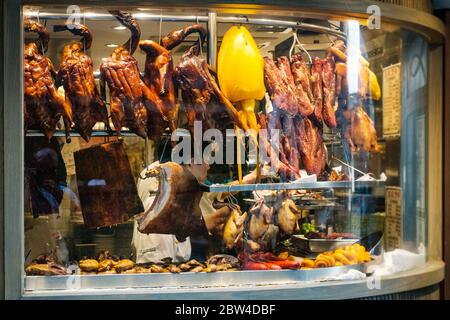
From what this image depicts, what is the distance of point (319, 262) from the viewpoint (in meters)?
4.80

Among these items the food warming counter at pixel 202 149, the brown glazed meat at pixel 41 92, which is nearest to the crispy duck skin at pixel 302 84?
the food warming counter at pixel 202 149

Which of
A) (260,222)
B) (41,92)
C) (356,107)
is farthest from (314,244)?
(41,92)

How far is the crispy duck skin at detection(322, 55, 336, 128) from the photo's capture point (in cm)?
490

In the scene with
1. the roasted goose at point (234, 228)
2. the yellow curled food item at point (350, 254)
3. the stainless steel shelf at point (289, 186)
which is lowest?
the yellow curled food item at point (350, 254)

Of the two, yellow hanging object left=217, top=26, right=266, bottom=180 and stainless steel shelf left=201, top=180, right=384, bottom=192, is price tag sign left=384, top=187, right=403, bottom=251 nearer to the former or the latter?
stainless steel shelf left=201, top=180, right=384, bottom=192

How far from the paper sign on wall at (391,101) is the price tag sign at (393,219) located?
439 millimetres

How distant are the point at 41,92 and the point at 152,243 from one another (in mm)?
1259

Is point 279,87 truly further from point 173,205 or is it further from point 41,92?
point 41,92

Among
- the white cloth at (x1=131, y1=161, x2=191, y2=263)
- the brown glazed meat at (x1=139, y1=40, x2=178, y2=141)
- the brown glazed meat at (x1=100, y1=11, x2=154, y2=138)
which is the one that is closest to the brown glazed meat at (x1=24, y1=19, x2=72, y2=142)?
the brown glazed meat at (x1=100, y1=11, x2=154, y2=138)

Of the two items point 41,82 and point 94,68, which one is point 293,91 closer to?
point 94,68

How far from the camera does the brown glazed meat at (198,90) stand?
459cm

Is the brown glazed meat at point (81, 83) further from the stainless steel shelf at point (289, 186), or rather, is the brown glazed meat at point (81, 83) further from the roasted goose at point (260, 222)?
the roasted goose at point (260, 222)

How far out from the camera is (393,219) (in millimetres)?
5246

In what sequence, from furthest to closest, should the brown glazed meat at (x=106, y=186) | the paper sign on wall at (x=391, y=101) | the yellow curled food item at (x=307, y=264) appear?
1. the paper sign on wall at (x=391, y=101)
2. the yellow curled food item at (x=307, y=264)
3. the brown glazed meat at (x=106, y=186)
